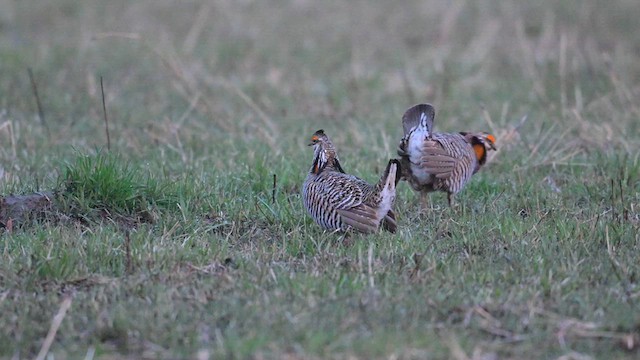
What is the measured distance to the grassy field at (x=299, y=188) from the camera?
4320 millimetres

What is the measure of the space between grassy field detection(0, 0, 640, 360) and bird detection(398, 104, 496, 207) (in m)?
0.20

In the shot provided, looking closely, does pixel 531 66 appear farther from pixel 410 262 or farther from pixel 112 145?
pixel 410 262

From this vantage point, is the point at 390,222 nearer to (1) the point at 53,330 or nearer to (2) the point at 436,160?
(2) the point at 436,160

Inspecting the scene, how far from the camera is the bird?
6.35 m

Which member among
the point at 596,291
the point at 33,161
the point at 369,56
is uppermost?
the point at 369,56

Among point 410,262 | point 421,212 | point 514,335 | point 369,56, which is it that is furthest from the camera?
point 369,56

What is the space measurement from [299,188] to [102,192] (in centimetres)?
155

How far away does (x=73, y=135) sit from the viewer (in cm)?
855

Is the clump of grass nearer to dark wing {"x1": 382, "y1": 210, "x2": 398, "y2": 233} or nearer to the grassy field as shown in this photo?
the grassy field

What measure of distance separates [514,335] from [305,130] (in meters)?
4.99

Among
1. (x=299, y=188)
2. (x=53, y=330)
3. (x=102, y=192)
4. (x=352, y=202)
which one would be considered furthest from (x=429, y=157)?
(x=53, y=330)

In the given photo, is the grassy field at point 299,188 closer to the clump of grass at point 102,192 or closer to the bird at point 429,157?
the clump of grass at point 102,192

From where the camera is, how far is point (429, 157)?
635cm

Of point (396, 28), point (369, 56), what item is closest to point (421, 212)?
point (369, 56)
